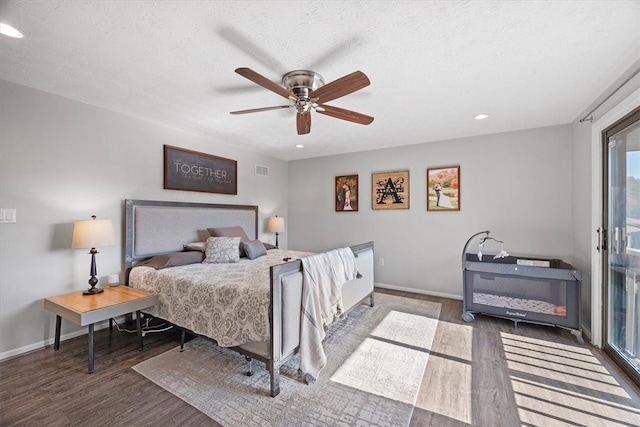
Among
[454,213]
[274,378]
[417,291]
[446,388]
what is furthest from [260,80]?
[417,291]

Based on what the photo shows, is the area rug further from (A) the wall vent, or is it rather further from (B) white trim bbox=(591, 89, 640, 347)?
(A) the wall vent

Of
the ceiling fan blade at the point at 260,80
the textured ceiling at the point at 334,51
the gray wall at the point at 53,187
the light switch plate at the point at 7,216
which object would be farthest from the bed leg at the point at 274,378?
the light switch plate at the point at 7,216

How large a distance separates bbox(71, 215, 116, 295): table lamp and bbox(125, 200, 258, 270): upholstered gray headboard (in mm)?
444

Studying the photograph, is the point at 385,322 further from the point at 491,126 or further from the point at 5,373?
the point at 5,373

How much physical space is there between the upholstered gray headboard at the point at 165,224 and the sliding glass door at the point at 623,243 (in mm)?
4428

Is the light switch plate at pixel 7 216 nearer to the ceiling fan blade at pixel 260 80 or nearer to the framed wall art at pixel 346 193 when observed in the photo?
the ceiling fan blade at pixel 260 80

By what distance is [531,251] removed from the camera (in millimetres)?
3484

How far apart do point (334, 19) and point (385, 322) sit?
9.57 ft

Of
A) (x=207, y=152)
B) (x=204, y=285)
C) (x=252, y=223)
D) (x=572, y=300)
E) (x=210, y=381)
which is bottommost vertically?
(x=210, y=381)

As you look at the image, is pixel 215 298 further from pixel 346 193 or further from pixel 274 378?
pixel 346 193

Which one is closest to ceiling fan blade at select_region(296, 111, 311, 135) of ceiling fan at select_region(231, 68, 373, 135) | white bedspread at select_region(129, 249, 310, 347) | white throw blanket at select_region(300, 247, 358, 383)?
ceiling fan at select_region(231, 68, 373, 135)

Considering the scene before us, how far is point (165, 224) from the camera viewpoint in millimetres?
3330

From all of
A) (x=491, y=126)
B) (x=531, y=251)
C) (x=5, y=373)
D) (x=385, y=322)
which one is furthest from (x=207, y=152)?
(x=531, y=251)

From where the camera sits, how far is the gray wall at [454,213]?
3.37m
